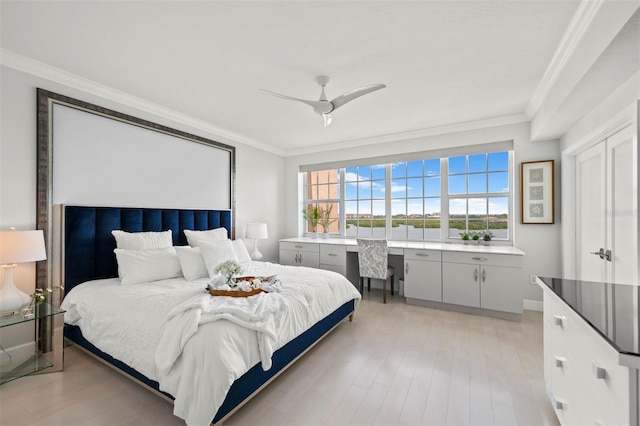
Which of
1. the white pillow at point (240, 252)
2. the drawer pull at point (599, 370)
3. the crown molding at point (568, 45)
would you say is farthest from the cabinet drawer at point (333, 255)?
the drawer pull at point (599, 370)

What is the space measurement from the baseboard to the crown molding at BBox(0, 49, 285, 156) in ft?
15.7

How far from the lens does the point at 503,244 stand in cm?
399

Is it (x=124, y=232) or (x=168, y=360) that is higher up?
(x=124, y=232)

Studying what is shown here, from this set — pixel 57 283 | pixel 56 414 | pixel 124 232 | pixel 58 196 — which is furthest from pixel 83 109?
pixel 56 414

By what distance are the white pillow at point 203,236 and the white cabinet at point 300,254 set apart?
142cm

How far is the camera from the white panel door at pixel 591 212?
2.62 m

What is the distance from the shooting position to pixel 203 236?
11.7 feet

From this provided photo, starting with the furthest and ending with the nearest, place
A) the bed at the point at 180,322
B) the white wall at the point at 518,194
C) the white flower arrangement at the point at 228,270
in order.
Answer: the white wall at the point at 518,194, the white flower arrangement at the point at 228,270, the bed at the point at 180,322

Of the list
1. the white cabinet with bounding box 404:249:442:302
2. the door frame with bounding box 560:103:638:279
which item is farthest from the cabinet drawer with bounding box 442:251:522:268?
the door frame with bounding box 560:103:638:279

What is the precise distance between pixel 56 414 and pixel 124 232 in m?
1.65

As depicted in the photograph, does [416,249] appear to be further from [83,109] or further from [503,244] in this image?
[83,109]

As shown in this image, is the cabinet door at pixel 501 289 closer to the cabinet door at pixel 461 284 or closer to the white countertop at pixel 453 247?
Result: the cabinet door at pixel 461 284

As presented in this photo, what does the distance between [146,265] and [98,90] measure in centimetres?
185

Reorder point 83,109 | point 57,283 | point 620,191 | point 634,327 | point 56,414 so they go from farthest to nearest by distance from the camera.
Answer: point 83,109 → point 57,283 → point 620,191 → point 56,414 → point 634,327
